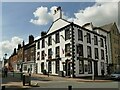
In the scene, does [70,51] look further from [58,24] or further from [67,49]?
[58,24]

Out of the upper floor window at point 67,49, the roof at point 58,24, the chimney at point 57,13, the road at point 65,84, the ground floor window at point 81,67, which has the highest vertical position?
the chimney at point 57,13

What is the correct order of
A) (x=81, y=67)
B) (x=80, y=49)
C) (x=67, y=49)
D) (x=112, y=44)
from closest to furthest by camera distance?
(x=81, y=67) < (x=67, y=49) < (x=80, y=49) < (x=112, y=44)

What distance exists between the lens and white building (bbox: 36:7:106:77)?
108 feet

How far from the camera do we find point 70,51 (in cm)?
3275

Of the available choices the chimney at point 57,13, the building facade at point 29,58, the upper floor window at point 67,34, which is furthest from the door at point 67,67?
the building facade at point 29,58

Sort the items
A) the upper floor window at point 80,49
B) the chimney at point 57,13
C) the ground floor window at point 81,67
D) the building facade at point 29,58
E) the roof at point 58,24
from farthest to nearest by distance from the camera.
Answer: the building facade at point 29,58 → the chimney at point 57,13 → the roof at point 58,24 → the upper floor window at point 80,49 → the ground floor window at point 81,67

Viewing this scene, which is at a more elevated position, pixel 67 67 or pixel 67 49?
pixel 67 49

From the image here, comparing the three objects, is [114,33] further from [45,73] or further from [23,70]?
[23,70]

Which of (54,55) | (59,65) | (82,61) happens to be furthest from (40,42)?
(82,61)

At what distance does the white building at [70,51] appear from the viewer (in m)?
33.0

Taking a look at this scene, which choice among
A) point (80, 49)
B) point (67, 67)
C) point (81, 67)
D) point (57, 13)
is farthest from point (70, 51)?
point (57, 13)

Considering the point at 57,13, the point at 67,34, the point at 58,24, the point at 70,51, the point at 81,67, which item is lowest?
the point at 81,67

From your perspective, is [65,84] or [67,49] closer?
[65,84]

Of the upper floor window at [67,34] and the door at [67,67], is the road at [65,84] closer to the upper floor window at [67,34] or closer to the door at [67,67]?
the door at [67,67]
